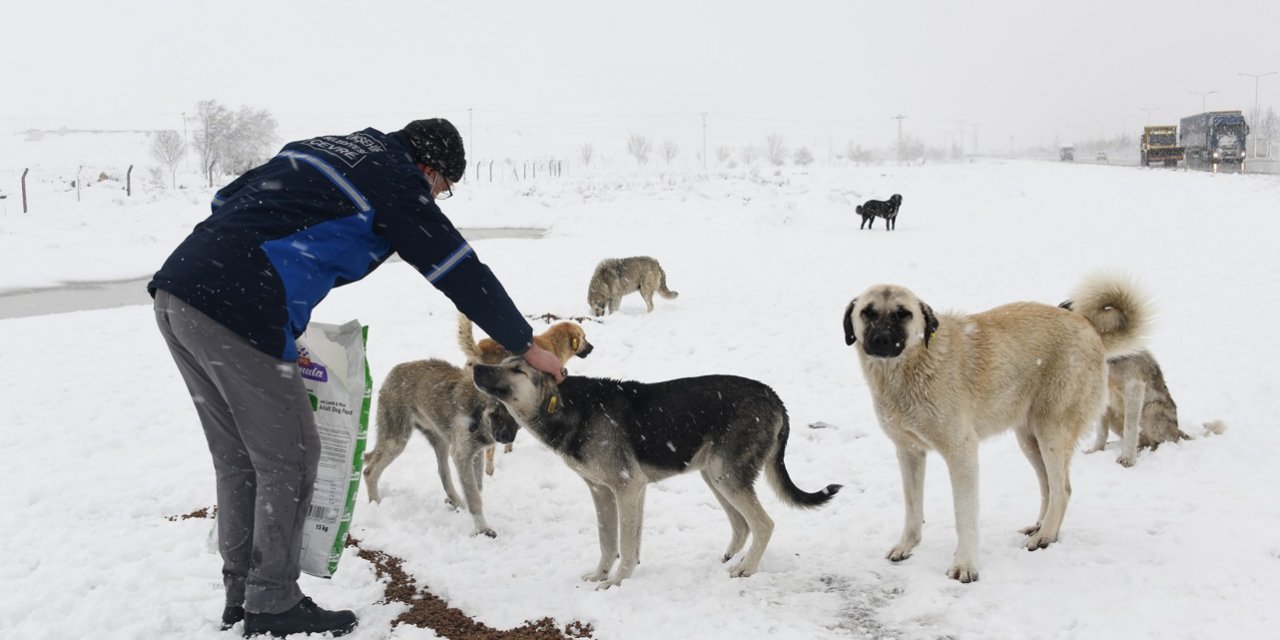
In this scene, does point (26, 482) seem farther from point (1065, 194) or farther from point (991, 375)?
point (1065, 194)

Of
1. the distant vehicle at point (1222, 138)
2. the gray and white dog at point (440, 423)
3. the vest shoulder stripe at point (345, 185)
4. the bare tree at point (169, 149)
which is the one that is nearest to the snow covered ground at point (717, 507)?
the gray and white dog at point (440, 423)

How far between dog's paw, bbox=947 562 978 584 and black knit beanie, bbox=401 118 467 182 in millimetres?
3411

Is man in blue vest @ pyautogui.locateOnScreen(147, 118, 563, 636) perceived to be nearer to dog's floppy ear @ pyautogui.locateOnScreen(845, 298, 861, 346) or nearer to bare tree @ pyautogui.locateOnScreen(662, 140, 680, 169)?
dog's floppy ear @ pyautogui.locateOnScreen(845, 298, 861, 346)

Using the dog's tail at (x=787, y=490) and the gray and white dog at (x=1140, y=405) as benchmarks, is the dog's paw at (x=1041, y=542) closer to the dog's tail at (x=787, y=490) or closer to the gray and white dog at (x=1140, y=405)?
the dog's tail at (x=787, y=490)

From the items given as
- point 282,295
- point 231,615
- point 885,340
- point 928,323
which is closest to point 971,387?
point 928,323

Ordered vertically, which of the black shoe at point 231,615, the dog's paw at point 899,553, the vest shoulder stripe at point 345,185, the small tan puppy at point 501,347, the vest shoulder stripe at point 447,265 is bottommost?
the dog's paw at point 899,553

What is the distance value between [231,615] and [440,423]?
86.6 inches

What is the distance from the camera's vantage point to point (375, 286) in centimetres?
1530

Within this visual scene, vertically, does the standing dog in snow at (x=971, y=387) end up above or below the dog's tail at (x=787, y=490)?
above

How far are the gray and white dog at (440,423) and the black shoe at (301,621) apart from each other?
161 cm

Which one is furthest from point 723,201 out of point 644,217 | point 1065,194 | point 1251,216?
point 1251,216

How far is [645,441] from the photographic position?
4.61 metres

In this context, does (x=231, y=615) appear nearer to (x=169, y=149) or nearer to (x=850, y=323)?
(x=850, y=323)

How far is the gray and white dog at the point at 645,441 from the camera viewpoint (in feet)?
14.9
